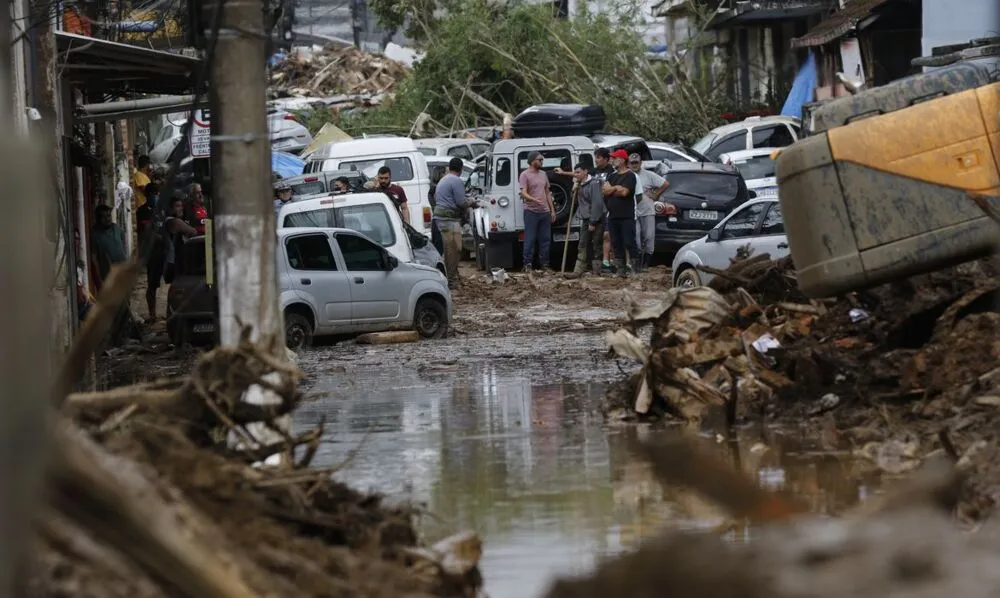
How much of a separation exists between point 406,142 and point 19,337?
97.4 ft

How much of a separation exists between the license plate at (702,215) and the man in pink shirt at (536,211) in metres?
2.33


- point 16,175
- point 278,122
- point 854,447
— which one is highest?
point 278,122

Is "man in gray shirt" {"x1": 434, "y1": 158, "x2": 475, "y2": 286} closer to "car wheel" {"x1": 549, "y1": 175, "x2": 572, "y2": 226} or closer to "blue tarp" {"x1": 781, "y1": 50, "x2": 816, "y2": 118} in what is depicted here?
"car wheel" {"x1": 549, "y1": 175, "x2": 572, "y2": 226}

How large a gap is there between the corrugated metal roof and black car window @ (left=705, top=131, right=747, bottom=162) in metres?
3.18

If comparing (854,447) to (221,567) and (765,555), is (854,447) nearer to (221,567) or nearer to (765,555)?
(765,555)

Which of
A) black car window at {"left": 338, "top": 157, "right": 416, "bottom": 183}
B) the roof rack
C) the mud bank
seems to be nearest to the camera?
the roof rack

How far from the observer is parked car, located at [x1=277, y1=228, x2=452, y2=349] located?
20078 millimetres

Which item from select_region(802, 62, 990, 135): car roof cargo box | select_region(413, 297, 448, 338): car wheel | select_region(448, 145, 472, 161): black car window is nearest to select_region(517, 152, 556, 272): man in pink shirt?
select_region(413, 297, 448, 338): car wheel

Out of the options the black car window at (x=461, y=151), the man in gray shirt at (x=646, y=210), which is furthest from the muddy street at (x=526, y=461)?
the black car window at (x=461, y=151)

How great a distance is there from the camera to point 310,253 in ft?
66.8

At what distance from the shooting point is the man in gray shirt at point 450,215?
1069 inches

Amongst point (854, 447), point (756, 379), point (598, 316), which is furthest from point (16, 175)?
point (598, 316)

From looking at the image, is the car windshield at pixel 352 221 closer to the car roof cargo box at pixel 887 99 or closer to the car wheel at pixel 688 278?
the car wheel at pixel 688 278

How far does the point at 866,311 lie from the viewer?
13039mm
